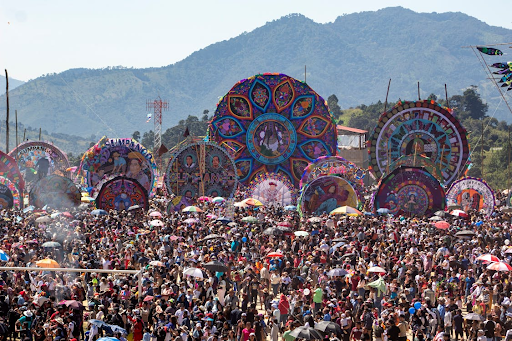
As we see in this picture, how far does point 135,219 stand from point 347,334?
24098mm

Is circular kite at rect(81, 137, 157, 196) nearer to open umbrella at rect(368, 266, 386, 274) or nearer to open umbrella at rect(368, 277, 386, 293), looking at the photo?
open umbrella at rect(368, 266, 386, 274)

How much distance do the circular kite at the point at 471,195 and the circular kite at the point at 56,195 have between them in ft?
74.3

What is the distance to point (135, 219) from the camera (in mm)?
41562

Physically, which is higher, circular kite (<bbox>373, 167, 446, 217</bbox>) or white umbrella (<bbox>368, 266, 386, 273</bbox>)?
circular kite (<bbox>373, 167, 446, 217</bbox>)

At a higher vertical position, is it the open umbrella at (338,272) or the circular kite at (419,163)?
the circular kite at (419,163)

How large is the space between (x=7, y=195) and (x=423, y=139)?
89.0 feet

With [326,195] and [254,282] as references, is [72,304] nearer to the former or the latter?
[254,282]

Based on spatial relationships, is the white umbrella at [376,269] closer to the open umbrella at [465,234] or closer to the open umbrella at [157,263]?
the open umbrella at [157,263]

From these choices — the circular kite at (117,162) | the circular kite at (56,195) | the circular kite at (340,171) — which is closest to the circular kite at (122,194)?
the circular kite at (56,195)

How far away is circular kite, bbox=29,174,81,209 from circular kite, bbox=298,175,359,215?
14078 mm

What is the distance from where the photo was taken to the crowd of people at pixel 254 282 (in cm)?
1867

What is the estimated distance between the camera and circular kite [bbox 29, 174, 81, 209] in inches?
1838

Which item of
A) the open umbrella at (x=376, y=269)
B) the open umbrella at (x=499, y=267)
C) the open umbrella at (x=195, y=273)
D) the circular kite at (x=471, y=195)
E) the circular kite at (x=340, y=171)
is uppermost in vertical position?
the circular kite at (x=340, y=171)

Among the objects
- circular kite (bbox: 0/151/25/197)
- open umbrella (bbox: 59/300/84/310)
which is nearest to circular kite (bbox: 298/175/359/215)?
circular kite (bbox: 0/151/25/197)
